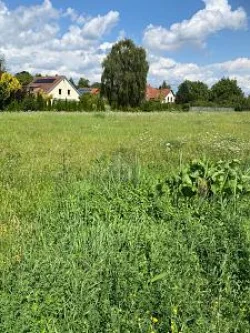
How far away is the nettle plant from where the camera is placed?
18.4 ft

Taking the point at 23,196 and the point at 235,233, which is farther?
the point at 23,196

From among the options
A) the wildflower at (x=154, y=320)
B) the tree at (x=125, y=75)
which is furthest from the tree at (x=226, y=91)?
the wildflower at (x=154, y=320)

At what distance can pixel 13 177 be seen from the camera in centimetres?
763

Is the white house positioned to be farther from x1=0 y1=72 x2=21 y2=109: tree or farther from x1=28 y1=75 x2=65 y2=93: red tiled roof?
x1=0 y1=72 x2=21 y2=109: tree

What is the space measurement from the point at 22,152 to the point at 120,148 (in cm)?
246

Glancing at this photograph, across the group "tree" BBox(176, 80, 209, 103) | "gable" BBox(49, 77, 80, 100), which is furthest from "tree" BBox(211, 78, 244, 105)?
"gable" BBox(49, 77, 80, 100)

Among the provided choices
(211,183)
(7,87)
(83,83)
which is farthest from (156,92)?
(211,183)

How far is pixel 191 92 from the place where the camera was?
114250 mm

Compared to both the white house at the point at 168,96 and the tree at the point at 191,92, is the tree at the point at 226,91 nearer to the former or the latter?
the tree at the point at 191,92

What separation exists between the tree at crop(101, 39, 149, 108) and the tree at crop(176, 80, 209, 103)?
49.6 m

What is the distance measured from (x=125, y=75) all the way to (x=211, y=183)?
5953 cm

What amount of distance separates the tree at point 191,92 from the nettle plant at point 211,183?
4304 inches

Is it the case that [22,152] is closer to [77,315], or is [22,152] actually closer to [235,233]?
[235,233]

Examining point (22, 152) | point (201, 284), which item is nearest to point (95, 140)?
point (22, 152)
